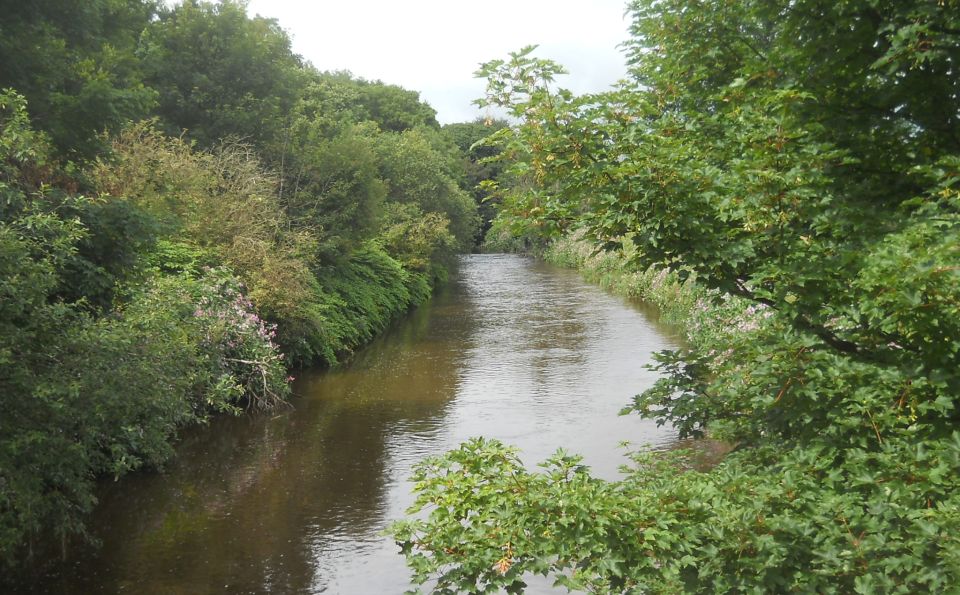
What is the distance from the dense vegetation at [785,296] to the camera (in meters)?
3.46

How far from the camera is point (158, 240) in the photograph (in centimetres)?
1497

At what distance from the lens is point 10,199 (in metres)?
6.95

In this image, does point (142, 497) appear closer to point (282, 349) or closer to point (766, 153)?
point (282, 349)

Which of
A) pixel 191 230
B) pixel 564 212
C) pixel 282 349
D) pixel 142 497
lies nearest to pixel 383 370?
pixel 282 349

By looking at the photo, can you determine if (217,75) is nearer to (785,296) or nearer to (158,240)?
(158,240)

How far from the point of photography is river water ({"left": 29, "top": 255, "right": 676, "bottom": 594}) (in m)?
8.62

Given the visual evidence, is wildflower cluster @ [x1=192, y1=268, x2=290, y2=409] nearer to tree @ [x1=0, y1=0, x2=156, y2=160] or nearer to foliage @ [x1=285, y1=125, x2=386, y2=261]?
tree @ [x1=0, y1=0, x2=156, y2=160]

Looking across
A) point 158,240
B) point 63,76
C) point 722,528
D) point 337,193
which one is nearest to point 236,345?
point 158,240

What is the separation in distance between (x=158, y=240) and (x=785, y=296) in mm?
13125

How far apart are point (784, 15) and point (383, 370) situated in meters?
14.9

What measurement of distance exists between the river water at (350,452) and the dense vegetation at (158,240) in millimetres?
778

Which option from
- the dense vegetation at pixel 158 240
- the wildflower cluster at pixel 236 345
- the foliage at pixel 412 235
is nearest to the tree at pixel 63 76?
the dense vegetation at pixel 158 240

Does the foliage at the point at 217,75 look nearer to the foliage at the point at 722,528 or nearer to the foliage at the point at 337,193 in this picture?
the foliage at the point at 337,193

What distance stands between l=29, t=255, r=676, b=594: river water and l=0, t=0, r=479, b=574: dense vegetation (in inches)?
30.6
